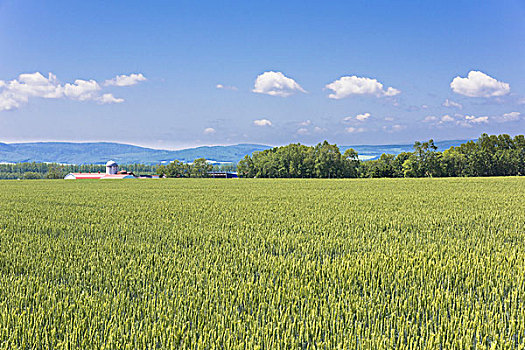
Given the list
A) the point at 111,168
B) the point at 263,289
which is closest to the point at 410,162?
the point at 263,289

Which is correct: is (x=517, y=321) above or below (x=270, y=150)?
below

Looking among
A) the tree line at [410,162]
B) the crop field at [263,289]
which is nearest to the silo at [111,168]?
the tree line at [410,162]

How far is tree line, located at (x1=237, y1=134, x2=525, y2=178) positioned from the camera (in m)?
82.9

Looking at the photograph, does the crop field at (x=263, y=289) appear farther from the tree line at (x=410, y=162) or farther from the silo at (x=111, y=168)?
the silo at (x=111, y=168)

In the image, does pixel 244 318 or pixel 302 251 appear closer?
pixel 244 318

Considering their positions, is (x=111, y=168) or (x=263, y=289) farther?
(x=111, y=168)

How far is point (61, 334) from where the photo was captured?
421cm

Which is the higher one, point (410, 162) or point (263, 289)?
point (410, 162)

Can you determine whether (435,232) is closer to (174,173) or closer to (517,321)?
(517,321)

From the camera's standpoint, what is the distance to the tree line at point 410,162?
82938 mm

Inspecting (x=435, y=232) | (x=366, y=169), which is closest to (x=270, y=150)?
(x=366, y=169)

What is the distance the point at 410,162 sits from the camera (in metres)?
86.1

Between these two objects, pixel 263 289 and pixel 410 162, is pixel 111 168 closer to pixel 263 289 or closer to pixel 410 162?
pixel 410 162

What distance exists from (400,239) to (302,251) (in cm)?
263
